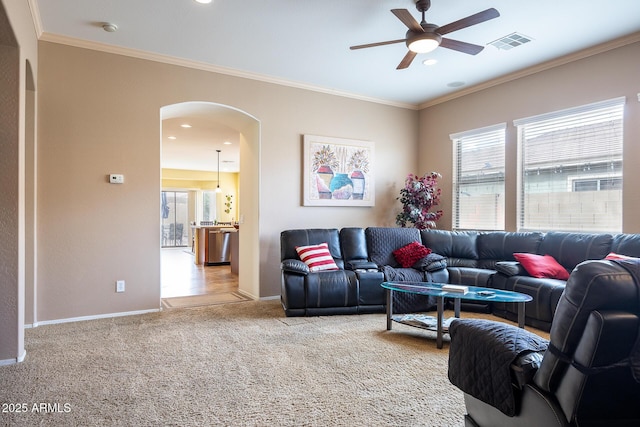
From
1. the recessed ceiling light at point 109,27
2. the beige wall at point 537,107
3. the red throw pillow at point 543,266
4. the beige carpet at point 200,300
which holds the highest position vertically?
the recessed ceiling light at point 109,27

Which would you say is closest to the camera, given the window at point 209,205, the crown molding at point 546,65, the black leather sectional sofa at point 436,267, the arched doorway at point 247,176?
the black leather sectional sofa at point 436,267

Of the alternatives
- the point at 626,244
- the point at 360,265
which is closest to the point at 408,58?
the point at 360,265

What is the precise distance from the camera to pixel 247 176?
5566 mm

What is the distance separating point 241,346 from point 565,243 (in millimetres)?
3610

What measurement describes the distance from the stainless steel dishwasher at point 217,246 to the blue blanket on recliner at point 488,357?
7.60 metres

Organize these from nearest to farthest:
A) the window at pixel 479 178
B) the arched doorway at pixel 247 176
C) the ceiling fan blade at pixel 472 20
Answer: the ceiling fan blade at pixel 472 20 < the arched doorway at pixel 247 176 < the window at pixel 479 178

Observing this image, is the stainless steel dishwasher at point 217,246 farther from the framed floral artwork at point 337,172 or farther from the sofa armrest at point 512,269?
the sofa armrest at point 512,269

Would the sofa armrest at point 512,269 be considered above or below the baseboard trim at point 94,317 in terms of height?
above

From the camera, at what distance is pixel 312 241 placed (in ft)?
16.2

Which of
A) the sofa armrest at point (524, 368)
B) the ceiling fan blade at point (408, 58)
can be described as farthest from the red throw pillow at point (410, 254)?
the sofa armrest at point (524, 368)

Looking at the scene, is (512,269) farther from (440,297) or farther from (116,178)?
(116,178)

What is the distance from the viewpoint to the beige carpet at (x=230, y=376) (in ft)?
7.05

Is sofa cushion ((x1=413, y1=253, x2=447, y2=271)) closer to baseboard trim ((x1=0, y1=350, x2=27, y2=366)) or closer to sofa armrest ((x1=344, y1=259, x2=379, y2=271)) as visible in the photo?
sofa armrest ((x1=344, y1=259, x2=379, y2=271))

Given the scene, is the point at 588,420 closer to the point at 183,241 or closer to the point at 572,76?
the point at 572,76
